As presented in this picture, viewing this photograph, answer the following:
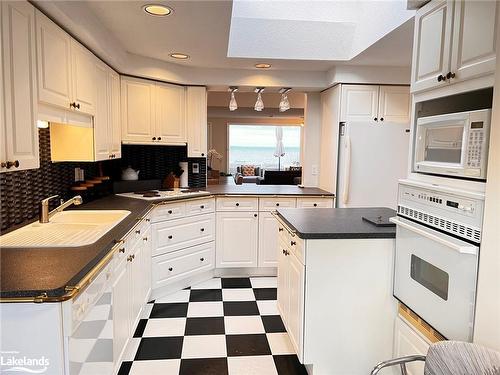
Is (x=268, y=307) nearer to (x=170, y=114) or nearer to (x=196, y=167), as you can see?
(x=196, y=167)

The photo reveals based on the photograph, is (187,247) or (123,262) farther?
(187,247)

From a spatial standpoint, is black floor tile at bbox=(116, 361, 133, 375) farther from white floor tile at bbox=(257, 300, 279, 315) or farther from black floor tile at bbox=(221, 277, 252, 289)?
black floor tile at bbox=(221, 277, 252, 289)

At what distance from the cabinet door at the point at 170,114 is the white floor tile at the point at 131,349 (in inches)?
78.8

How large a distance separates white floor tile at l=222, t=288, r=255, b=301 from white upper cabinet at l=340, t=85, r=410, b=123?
204 centimetres

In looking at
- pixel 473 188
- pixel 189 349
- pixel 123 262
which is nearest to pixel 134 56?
pixel 123 262

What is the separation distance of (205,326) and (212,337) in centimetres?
18

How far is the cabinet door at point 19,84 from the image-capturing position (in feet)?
4.95

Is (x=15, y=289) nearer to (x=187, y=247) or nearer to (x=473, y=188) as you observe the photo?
(x=473, y=188)

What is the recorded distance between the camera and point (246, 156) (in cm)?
1148

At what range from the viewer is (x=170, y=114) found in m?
3.82

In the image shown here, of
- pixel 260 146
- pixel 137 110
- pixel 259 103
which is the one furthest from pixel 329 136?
pixel 260 146

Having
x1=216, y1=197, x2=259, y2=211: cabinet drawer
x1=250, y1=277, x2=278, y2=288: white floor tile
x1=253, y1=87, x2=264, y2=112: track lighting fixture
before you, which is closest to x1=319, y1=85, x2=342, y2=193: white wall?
x1=253, y1=87, x2=264, y2=112: track lighting fixture

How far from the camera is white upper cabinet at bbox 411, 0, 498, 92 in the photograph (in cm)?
130

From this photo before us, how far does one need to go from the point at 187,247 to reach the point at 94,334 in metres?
1.97
